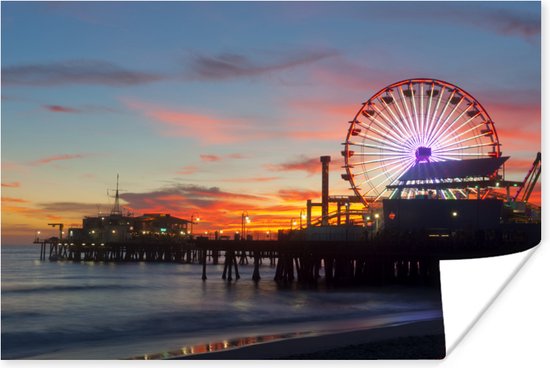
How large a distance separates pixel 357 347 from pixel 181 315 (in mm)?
10516

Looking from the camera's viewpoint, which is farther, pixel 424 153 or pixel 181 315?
pixel 424 153

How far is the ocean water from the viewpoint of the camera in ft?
56.2

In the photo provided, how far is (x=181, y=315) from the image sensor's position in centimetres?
2264

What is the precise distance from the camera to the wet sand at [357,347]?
1261 centimetres

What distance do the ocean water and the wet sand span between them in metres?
1.42

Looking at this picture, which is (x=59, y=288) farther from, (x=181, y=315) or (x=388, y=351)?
(x=388, y=351)

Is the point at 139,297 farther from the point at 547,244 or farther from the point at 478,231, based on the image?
the point at 547,244

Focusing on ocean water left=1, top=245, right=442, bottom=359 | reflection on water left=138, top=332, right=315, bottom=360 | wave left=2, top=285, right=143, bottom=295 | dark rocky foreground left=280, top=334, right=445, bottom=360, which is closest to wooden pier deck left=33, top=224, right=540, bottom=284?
ocean water left=1, top=245, right=442, bottom=359

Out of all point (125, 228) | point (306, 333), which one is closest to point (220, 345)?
point (306, 333)

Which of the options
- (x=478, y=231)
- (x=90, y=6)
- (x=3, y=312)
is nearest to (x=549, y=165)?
(x=90, y=6)

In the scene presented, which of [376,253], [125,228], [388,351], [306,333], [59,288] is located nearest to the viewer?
[388,351]

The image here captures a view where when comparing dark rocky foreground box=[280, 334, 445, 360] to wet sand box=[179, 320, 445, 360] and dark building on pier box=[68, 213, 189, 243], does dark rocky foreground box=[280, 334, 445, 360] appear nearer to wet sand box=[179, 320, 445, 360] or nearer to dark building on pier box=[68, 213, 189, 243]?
wet sand box=[179, 320, 445, 360]

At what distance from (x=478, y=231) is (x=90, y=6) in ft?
66.2

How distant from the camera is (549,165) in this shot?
14.0 meters
